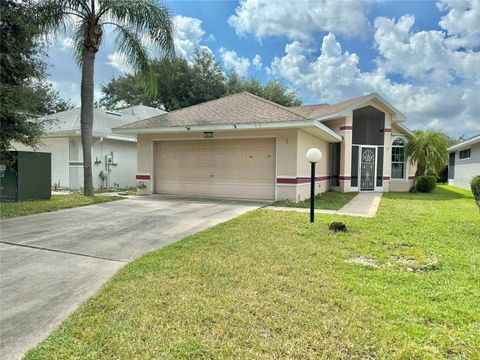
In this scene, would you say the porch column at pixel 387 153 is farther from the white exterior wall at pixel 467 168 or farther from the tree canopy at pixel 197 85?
the tree canopy at pixel 197 85

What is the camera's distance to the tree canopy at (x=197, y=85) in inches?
1101

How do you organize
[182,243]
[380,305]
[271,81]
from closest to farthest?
[380,305]
[182,243]
[271,81]

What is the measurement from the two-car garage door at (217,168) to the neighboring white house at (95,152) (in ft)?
15.9

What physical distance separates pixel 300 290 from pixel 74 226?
5798 mm

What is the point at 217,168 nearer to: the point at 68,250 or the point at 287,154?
the point at 287,154

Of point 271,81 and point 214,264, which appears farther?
point 271,81

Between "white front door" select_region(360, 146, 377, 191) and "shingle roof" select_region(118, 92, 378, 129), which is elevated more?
"shingle roof" select_region(118, 92, 378, 129)

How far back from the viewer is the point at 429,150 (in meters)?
16.2

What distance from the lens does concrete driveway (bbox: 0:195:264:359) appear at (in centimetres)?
317

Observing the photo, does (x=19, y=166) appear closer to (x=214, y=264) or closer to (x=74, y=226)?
(x=74, y=226)

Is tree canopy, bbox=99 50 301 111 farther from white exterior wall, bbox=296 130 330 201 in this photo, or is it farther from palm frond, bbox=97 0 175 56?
white exterior wall, bbox=296 130 330 201

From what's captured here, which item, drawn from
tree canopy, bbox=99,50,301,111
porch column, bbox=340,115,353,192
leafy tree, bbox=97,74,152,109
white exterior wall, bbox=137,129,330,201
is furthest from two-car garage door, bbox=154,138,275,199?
leafy tree, bbox=97,74,152,109

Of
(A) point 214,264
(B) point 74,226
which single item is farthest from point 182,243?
(B) point 74,226

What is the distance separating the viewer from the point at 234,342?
264cm
